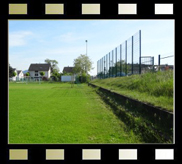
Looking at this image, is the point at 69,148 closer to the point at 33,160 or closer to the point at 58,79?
the point at 33,160

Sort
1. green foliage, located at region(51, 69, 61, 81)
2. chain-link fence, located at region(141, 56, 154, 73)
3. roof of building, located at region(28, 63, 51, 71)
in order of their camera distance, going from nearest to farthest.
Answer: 1. chain-link fence, located at region(141, 56, 154, 73)
2. roof of building, located at region(28, 63, 51, 71)
3. green foliage, located at region(51, 69, 61, 81)

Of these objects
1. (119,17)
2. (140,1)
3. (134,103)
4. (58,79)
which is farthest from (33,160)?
(58,79)

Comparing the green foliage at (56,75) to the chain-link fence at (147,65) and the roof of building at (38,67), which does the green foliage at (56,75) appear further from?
the chain-link fence at (147,65)

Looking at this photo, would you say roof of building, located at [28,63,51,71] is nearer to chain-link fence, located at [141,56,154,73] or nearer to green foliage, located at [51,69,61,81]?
green foliage, located at [51,69,61,81]

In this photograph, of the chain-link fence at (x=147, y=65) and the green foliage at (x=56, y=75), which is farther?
the green foliage at (x=56, y=75)

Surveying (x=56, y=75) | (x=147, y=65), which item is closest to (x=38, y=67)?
(x=56, y=75)

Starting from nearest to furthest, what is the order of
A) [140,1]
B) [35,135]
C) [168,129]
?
[140,1], [168,129], [35,135]

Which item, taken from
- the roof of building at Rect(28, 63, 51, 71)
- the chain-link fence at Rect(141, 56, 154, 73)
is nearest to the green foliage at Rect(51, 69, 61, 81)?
the roof of building at Rect(28, 63, 51, 71)

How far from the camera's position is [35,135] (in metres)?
3.04

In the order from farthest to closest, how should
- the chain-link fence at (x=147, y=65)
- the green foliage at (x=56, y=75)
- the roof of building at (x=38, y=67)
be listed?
the green foliage at (x=56, y=75)
the roof of building at (x=38, y=67)
the chain-link fence at (x=147, y=65)

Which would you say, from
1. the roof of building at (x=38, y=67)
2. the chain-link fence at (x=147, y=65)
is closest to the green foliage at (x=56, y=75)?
the roof of building at (x=38, y=67)
